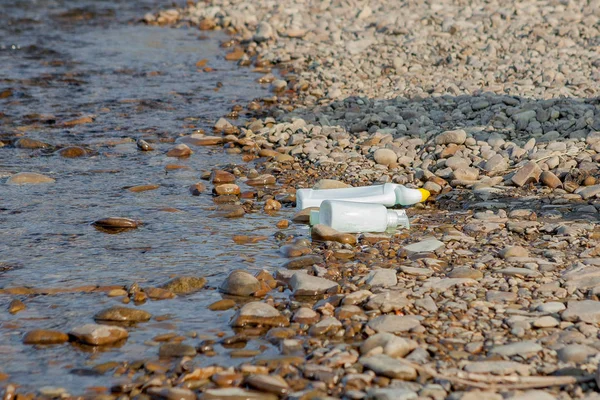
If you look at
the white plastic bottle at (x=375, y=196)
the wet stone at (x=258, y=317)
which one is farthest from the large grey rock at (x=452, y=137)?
the wet stone at (x=258, y=317)

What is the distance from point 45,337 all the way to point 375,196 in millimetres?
2697

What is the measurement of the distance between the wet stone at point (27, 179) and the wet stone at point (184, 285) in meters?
2.58

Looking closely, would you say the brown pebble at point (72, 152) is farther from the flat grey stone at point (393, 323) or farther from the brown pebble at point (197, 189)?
the flat grey stone at point (393, 323)

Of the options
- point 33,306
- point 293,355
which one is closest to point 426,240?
point 293,355

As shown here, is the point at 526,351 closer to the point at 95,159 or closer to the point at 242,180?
the point at 242,180

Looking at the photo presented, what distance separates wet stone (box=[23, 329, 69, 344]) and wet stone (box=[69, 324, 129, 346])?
46mm

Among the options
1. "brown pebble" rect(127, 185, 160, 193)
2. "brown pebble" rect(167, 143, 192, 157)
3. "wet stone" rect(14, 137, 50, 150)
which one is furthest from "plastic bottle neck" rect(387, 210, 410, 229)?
"wet stone" rect(14, 137, 50, 150)

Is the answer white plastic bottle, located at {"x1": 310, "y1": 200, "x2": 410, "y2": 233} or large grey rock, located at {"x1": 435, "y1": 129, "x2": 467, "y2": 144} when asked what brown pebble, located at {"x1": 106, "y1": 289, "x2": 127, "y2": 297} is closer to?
white plastic bottle, located at {"x1": 310, "y1": 200, "x2": 410, "y2": 233}

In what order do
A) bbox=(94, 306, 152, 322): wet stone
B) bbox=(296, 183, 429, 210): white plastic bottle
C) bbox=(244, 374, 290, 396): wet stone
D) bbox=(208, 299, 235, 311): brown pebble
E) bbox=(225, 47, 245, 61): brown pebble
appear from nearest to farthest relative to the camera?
bbox=(244, 374, 290, 396): wet stone → bbox=(94, 306, 152, 322): wet stone → bbox=(208, 299, 235, 311): brown pebble → bbox=(296, 183, 429, 210): white plastic bottle → bbox=(225, 47, 245, 61): brown pebble

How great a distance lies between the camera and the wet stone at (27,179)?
7.06 metres

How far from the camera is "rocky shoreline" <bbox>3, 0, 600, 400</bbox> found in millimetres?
3859

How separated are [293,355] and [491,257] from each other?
5.33ft

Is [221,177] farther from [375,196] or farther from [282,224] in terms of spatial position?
[375,196]

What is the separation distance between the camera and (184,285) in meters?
4.91
